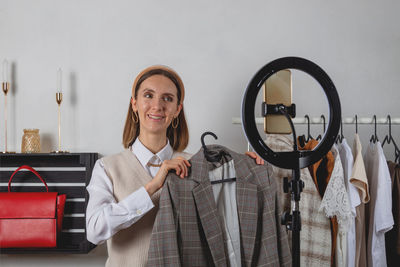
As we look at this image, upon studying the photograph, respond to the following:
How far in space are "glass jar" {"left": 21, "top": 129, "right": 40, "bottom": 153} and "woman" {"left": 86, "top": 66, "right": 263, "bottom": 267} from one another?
78 cm

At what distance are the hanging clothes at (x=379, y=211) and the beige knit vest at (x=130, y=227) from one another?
96cm

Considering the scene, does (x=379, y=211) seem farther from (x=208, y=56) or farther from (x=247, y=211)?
(x=208, y=56)

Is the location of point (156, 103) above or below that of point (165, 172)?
above

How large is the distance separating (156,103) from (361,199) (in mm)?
971

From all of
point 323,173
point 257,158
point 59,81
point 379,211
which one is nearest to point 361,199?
point 379,211

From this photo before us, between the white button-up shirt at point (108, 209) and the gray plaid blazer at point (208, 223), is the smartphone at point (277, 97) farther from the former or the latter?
the white button-up shirt at point (108, 209)

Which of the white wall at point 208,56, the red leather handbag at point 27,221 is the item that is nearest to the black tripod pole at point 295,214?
the white wall at point 208,56

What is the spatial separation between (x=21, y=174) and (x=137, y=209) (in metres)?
1.23

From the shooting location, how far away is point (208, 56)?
2.14 metres

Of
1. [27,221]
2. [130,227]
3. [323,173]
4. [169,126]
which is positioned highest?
[169,126]

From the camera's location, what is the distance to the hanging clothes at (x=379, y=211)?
164 centimetres

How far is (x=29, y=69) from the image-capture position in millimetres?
2172

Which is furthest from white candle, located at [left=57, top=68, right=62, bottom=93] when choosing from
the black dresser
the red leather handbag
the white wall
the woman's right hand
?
the woman's right hand

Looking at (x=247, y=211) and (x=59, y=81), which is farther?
(x=59, y=81)
